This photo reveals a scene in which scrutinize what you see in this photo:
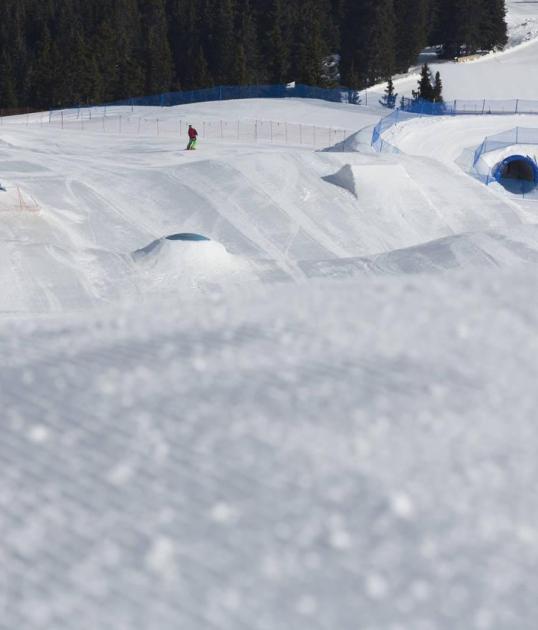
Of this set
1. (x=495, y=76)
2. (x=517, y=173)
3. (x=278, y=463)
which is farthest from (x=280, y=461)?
(x=495, y=76)

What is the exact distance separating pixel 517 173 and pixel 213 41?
138ft

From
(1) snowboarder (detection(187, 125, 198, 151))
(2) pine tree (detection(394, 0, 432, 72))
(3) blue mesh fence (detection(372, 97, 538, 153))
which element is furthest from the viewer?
(2) pine tree (detection(394, 0, 432, 72))

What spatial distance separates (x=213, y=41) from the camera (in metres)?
74.4

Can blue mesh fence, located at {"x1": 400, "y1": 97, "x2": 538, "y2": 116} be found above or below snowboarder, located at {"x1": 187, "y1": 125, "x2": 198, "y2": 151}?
below

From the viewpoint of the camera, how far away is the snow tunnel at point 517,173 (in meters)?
35.3

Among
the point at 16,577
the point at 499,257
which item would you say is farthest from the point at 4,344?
the point at 499,257

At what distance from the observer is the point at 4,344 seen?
543 cm

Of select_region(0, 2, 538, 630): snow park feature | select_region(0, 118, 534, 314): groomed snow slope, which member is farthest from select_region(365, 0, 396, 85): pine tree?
select_region(0, 2, 538, 630): snow park feature

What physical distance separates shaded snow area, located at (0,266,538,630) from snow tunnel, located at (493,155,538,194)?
30706 millimetres

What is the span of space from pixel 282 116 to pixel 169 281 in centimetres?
2555

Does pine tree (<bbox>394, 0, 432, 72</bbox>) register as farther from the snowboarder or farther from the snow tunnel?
the snowboarder

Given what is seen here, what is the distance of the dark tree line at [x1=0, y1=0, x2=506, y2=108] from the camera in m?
64.4

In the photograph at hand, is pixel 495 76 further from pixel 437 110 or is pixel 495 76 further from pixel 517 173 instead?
pixel 517 173

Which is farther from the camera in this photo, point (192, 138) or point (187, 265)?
point (192, 138)
